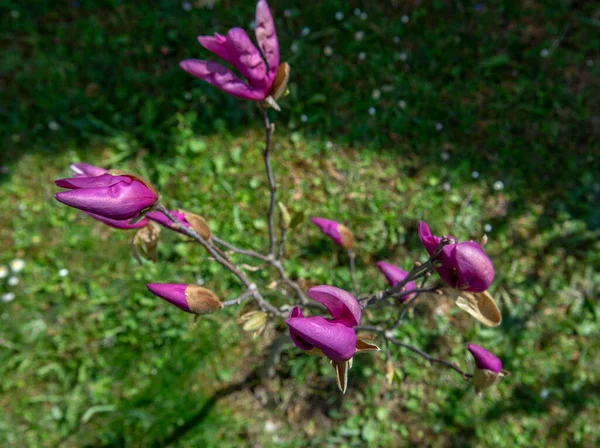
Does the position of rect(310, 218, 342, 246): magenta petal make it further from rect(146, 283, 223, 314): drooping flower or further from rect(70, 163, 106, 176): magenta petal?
rect(70, 163, 106, 176): magenta petal

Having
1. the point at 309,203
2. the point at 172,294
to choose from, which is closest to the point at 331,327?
the point at 172,294

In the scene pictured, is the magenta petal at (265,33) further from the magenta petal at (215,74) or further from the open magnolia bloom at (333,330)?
the open magnolia bloom at (333,330)

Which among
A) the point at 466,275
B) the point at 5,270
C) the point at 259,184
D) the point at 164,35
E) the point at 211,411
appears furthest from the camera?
the point at 164,35

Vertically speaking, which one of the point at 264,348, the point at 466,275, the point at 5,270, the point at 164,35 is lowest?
the point at 5,270

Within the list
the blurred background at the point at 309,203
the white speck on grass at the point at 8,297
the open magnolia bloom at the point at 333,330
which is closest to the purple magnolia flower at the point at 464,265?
the open magnolia bloom at the point at 333,330

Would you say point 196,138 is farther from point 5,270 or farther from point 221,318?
point 5,270

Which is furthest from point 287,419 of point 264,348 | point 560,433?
point 560,433

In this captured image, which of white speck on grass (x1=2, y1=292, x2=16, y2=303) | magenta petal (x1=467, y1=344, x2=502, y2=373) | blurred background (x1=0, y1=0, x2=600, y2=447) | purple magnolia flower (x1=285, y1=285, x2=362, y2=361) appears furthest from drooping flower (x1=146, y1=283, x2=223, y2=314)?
white speck on grass (x1=2, y1=292, x2=16, y2=303)
